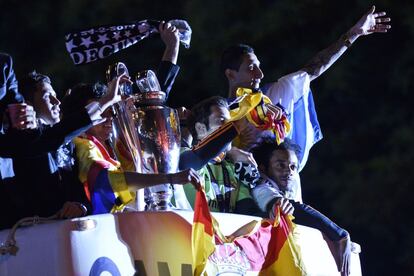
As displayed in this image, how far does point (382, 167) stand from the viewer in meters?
6.66

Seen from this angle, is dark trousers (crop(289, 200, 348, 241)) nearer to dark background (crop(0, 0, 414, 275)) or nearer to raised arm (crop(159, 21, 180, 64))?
raised arm (crop(159, 21, 180, 64))

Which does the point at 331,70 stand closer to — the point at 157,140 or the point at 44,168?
the point at 157,140

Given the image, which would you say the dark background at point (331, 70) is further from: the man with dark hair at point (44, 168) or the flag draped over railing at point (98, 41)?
the man with dark hair at point (44, 168)

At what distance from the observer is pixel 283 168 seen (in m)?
3.87

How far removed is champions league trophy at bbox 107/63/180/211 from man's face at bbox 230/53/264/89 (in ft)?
2.98

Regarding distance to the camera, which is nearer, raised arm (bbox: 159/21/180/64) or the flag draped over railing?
the flag draped over railing

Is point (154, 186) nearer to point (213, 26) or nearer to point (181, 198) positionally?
point (181, 198)

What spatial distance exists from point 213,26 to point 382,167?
1314mm

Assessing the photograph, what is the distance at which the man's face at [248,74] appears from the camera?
167 inches

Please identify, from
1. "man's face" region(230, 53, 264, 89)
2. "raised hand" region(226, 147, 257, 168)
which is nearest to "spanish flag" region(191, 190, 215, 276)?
"raised hand" region(226, 147, 257, 168)

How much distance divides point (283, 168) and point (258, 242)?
1.75 feet

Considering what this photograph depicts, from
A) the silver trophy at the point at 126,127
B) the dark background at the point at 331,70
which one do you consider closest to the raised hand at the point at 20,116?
the silver trophy at the point at 126,127

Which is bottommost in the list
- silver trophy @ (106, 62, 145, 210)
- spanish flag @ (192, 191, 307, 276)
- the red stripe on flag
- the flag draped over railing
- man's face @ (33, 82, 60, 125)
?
spanish flag @ (192, 191, 307, 276)

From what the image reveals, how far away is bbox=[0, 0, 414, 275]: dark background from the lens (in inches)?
258
